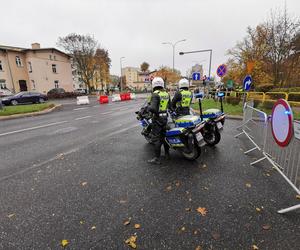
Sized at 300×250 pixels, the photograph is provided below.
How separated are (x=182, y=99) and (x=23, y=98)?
68.7 feet

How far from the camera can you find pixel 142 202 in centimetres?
285

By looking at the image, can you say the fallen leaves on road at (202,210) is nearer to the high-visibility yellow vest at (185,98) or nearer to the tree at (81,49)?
the high-visibility yellow vest at (185,98)

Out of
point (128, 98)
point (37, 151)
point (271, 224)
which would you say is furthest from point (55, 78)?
point (271, 224)

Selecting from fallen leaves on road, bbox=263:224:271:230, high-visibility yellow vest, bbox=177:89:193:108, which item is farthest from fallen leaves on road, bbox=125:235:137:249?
high-visibility yellow vest, bbox=177:89:193:108

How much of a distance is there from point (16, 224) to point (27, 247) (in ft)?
1.78

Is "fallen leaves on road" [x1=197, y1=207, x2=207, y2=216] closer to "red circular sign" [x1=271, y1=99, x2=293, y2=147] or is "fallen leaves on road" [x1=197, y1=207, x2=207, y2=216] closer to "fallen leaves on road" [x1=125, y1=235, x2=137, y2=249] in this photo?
"fallen leaves on road" [x1=125, y1=235, x2=137, y2=249]

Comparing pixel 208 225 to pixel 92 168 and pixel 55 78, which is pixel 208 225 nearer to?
pixel 92 168

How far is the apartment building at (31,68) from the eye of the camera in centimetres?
3170

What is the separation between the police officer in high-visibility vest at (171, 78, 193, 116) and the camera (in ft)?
17.3

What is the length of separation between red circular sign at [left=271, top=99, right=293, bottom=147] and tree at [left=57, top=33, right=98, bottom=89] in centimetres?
4291

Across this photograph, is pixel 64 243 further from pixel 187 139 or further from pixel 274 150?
pixel 274 150

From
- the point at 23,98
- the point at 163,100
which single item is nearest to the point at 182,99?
the point at 163,100

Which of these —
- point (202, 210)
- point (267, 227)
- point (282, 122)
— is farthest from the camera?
point (282, 122)

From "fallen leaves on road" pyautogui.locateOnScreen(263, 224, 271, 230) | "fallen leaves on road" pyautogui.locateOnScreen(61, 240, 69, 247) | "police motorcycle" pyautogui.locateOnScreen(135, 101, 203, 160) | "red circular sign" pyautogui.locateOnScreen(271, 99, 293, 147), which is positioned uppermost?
"red circular sign" pyautogui.locateOnScreen(271, 99, 293, 147)
